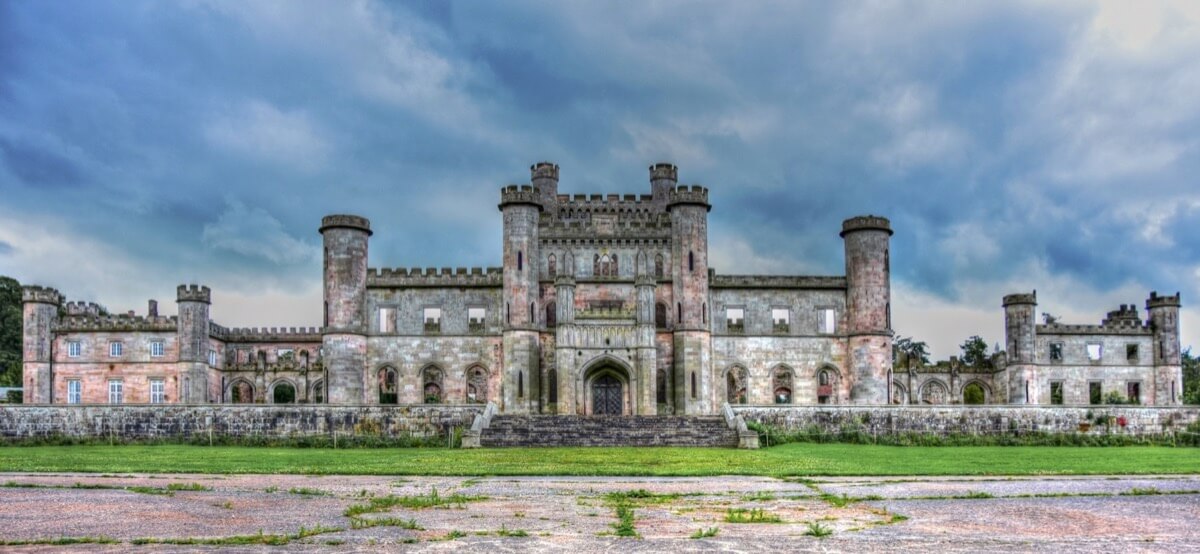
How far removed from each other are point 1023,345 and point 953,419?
2042 centimetres

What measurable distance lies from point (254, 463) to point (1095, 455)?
21412mm

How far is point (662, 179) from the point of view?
184ft

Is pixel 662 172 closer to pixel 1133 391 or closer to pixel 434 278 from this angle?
pixel 434 278

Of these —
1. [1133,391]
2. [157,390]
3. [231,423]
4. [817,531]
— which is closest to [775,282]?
[1133,391]

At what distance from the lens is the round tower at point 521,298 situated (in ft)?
154

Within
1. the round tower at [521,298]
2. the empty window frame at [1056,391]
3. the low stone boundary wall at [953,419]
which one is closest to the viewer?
the low stone boundary wall at [953,419]

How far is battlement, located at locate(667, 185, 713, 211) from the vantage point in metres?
49.1

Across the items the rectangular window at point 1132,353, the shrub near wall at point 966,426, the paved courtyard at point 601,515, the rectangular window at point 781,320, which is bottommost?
the shrub near wall at point 966,426

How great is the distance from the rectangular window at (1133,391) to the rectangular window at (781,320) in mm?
21040

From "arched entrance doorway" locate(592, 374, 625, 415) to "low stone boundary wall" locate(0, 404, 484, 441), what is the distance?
363 inches

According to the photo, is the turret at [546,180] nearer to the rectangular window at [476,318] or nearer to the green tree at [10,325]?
the rectangular window at [476,318]

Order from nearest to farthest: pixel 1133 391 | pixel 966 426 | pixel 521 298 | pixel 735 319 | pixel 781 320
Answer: pixel 966 426, pixel 521 298, pixel 735 319, pixel 781 320, pixel 1133 391

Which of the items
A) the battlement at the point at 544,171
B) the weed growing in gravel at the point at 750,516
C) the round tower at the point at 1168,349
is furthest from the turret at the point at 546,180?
the weed growing in gravel at the point at 750,516

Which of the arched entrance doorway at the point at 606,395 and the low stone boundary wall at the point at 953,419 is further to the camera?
the arched entrance doorway at the point at 606,395
